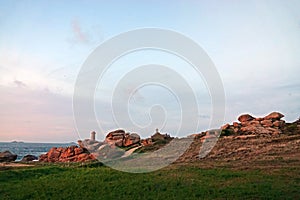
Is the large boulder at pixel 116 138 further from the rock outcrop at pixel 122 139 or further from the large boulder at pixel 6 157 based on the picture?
the large boulder at pixel 6 157

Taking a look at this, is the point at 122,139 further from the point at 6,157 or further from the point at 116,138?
the point at 6,157

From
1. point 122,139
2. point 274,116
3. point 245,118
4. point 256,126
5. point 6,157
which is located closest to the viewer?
point 6,157

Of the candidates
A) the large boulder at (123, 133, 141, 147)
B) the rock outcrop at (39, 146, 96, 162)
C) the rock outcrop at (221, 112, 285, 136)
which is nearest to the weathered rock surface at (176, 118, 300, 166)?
the rock outcrop at (221, 112, 285, 136)

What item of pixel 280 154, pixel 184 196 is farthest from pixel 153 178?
pixel 280 154

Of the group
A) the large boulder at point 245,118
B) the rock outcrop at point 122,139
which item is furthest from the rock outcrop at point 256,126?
the rock outcrop at point 122,139

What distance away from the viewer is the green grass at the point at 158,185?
16.0 meters

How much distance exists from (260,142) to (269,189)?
2026cm

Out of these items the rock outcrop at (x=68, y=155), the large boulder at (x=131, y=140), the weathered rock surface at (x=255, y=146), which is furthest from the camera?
the large boulder at (x=131, y=140)

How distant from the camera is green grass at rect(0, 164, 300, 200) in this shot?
52.5 feet

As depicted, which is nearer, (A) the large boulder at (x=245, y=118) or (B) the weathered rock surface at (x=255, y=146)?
(B) the weathered rock surface at (x=255, y=146)

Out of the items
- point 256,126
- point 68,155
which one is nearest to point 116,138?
point 68,155

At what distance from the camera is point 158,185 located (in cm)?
1789

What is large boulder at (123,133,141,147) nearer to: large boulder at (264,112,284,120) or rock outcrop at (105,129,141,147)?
rock outcrop at (105,129,141,147)

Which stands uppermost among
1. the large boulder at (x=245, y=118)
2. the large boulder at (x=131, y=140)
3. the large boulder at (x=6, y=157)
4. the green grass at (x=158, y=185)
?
the large boulder at (x=245, y=118)
